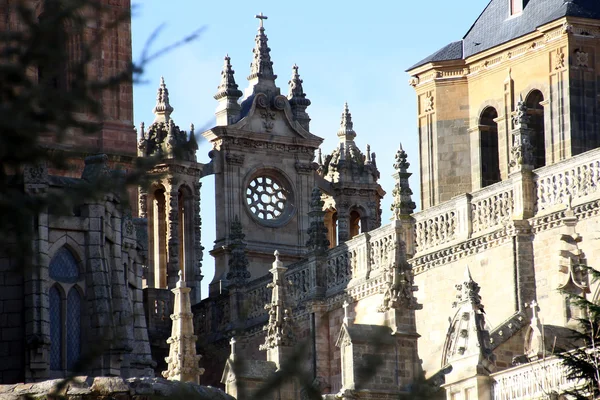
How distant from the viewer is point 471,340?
30.7m

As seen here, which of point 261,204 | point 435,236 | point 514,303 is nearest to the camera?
point 514,303

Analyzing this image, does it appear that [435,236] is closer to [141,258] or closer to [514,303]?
[514,303]

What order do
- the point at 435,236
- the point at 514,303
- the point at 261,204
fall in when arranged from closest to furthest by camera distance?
1. the point at 514,303
2. the point at 435,236
3. the point at 261,204

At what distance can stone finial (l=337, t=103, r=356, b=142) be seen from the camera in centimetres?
5619

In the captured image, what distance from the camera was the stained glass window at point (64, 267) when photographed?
36188mm

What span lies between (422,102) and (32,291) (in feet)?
50.9

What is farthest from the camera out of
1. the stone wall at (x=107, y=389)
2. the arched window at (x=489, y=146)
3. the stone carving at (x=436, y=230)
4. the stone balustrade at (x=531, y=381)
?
the arched window at (x=489, y=146)

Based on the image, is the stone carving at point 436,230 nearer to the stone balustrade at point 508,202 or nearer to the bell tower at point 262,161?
the stone balustrade at point 508,202

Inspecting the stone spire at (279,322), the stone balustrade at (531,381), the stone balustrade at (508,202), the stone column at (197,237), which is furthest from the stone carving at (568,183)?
the stone column at (197,237)

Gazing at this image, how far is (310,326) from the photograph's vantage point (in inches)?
1714

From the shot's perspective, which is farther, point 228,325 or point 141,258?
point 228,325

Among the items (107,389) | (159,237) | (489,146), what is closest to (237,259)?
(159,237)

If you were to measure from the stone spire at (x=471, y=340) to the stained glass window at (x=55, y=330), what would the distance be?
8.00 metres

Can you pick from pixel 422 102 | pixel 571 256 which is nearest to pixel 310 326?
pixel 422 102
